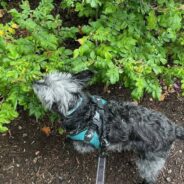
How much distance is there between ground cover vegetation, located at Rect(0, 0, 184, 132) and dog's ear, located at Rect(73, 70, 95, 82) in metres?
0.25

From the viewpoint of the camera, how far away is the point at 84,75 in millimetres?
3885

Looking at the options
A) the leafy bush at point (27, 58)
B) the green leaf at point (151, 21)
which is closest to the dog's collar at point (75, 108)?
the leafy bush at point (27, 58)

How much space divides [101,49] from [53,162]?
156 cm

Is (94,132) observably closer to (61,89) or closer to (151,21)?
(61,89)

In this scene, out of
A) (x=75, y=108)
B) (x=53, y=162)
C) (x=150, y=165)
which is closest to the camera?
(x=75, y=108)

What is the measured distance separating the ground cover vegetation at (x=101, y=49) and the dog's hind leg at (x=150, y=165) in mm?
654

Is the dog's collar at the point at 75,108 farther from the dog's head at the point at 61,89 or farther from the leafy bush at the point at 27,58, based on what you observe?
the leafy bush at the point at 27,58

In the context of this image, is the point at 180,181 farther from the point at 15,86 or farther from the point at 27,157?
the point at 15,86

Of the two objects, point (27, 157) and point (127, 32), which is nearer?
point (127, 32)

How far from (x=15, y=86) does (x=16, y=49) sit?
1.33ft

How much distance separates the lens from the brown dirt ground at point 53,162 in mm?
4797

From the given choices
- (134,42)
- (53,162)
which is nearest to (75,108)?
(134,42)

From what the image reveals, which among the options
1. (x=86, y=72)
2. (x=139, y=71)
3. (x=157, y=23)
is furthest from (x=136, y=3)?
(x=86, y=72)

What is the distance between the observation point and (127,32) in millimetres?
4531
